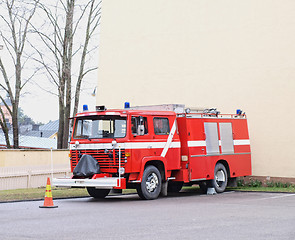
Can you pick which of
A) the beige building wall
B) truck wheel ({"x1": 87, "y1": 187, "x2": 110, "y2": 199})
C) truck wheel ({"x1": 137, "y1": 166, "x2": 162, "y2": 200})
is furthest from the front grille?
the beige building wall

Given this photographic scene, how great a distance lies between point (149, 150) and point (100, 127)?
5.43ft

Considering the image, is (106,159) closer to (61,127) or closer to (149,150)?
(149,150)

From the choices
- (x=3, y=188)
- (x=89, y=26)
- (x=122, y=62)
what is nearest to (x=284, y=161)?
(x=122, y=62)

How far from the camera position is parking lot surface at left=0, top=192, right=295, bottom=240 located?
1038cm

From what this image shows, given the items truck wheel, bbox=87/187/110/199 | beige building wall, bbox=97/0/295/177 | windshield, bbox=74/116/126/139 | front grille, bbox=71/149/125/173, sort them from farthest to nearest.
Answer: beige building wall, bbox=97/0/295/177
truck wheel, bbox=87/187/110/199
windshield, bbox=74/116/126/139
front grille, bbox=71/149/125/173

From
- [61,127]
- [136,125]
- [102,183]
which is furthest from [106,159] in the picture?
[61,127]

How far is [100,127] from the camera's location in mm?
18172

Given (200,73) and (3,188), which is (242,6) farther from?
(3,188)

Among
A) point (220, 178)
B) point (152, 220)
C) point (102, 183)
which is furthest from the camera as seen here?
point (220, 178)

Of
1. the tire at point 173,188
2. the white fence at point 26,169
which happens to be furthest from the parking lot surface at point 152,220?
the white fence at point 26,169

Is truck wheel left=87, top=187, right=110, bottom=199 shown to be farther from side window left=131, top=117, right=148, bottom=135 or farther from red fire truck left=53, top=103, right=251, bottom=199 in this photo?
side window left=131, top=117, right=148, bottom=135

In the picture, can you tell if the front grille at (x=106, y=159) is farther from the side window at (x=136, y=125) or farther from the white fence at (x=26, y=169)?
the white fence at (x=26, y=169)

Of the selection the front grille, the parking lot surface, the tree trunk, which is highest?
the tree trunk

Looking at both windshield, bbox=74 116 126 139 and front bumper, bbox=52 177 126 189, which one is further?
windshield, bbox=74 116 126 139
